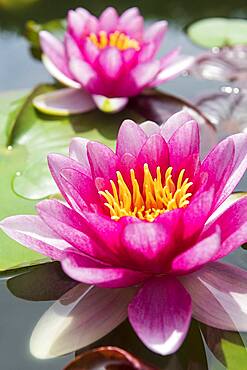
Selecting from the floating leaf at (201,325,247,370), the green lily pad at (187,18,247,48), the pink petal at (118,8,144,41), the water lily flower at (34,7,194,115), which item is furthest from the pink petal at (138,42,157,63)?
the floating leaf at (201,325,247,370)

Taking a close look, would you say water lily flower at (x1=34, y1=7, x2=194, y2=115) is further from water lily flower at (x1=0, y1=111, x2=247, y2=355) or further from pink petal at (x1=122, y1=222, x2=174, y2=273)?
pink petal at (x1=122, y1=222, x2=174, y2=273)

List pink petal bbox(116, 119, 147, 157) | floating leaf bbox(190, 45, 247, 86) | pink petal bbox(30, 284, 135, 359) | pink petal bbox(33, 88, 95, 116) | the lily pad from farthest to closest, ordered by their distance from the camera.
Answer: floating leaf bbox(190, 45, 247, 86), pink petal bbox(33, 88, 95, 116), the lily pad, pink petal bbox(116, 119, 147, 157), pink petal bbox(30, 284, 135, 359)

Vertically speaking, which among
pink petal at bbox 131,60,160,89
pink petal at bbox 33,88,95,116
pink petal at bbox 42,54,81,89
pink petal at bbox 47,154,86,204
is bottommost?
pink petal at bbox 33,88,95,116

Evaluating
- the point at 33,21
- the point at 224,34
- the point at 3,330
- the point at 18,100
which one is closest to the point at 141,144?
the point at 3,330

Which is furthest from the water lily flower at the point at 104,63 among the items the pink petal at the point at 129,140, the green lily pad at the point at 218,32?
the pink petal at the point at 129,140

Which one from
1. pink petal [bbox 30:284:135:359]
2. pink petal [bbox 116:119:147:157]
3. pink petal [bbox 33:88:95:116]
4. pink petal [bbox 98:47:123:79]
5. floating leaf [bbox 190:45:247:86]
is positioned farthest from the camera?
floating leaf [bbox 190:45:247:86]

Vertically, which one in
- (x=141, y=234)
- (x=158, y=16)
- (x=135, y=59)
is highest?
(x=141, y=234)

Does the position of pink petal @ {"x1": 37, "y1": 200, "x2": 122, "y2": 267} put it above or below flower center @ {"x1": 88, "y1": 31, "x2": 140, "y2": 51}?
above

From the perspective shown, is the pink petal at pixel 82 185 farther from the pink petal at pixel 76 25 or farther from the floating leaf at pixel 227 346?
the pink petal at pixel 76 25

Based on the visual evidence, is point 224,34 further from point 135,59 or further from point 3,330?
point 3,330
